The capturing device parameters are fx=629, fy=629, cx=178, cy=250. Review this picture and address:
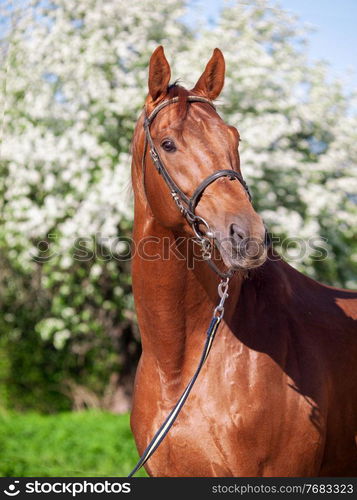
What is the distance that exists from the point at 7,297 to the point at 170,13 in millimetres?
5902

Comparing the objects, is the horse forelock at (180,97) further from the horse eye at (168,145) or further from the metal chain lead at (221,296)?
the metal chain lead at (221,296)

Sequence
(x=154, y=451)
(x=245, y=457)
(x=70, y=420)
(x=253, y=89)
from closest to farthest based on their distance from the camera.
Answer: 1. (x=245, y=457)
2. (x=154, y=451)
3. (x=253, y=89)
4. (x=70, y=420)

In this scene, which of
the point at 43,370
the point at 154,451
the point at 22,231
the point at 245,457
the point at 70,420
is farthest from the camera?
the point at 43,370

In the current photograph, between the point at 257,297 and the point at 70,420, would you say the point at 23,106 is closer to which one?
the point at 70,420

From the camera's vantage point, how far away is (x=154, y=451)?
303cm

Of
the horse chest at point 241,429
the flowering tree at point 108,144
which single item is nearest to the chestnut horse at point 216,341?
the horse chest at point 241,429

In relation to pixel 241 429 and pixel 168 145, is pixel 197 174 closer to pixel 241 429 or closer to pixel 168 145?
pixel 168 145

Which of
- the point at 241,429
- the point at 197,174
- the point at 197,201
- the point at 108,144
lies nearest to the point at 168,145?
the point at 197,174

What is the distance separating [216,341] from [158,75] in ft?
4.37

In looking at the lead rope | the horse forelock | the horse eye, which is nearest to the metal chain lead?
the lead rope

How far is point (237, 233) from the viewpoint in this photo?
257cm

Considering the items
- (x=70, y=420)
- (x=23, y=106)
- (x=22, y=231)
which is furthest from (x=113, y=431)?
(x=23, y=106)

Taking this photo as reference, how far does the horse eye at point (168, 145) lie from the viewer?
2911mm

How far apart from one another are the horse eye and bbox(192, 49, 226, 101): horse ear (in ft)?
1.56
